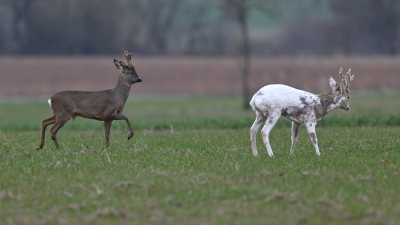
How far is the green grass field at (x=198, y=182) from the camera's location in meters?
6.96

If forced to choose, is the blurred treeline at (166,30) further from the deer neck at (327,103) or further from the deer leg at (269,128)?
the deer leg at (269,128)

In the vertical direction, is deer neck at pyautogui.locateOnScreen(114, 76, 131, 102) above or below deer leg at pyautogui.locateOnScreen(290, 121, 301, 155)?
above

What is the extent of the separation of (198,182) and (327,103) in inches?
164

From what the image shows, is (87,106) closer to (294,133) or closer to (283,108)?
(283,108)

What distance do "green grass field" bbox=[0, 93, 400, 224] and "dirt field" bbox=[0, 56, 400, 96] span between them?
35463 millimetres

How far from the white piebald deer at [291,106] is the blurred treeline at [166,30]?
39415 mm

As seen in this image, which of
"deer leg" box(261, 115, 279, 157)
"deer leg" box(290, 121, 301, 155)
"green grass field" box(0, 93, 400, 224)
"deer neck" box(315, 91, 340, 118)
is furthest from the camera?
"deer neck" box(315, 91, 340, 118)

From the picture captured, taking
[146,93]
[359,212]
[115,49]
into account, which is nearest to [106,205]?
[359,212]

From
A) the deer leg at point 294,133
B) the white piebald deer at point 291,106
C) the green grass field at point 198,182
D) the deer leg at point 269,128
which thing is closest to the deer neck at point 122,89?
the green grass field at point 198,182

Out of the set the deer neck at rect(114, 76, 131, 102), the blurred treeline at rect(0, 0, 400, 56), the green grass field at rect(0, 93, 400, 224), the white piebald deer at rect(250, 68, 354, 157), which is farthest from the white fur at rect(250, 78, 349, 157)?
the blurred treeline at rect(0, 0, 400, 56)

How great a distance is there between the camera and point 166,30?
81.9 metres

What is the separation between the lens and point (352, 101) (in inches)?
1487

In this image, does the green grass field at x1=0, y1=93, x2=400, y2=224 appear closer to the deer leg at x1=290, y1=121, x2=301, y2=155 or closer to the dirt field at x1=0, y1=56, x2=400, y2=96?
the deer leg at x1=290, y1=121, x2=301, y2=155

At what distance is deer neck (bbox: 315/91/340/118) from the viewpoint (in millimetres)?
11382
